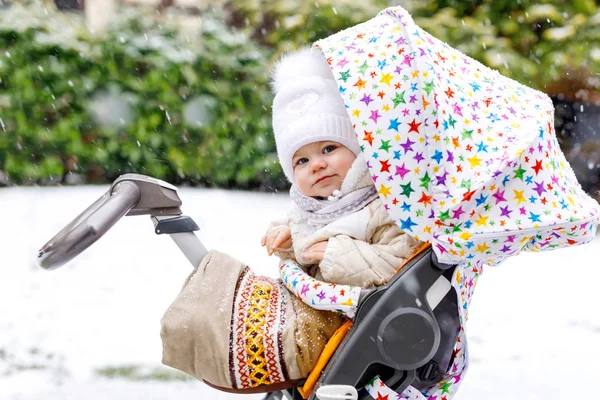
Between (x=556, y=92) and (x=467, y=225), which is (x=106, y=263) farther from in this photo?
(x=556, y=92)

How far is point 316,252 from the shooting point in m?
1.48

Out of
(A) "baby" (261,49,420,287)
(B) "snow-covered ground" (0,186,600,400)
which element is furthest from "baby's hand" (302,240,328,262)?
(B) "snow-covered ground" (0,186,600,400)

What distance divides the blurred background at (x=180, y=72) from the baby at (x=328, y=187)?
3032 millimetres

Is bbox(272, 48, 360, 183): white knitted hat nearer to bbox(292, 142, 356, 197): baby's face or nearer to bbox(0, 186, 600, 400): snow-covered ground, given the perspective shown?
bbox(292, 142, 356, 197): baby's face

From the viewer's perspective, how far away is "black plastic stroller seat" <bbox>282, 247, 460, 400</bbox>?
4.28 ft

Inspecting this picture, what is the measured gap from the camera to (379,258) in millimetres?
1402

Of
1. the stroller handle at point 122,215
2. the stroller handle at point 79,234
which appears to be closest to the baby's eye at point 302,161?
the stroller handle at point 122,215

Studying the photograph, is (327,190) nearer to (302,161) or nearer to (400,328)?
(302,161)

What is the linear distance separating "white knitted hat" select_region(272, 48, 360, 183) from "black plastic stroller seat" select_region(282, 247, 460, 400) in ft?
1.14

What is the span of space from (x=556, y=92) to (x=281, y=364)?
13.7ft

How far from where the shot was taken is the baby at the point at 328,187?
1405 mm

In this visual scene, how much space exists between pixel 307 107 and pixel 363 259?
14.4 inches

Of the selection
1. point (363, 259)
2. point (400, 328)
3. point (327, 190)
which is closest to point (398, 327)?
point (400, 328)

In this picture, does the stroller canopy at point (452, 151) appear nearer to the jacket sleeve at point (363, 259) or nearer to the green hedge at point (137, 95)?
the jacket sleeve at point (363, 259)
